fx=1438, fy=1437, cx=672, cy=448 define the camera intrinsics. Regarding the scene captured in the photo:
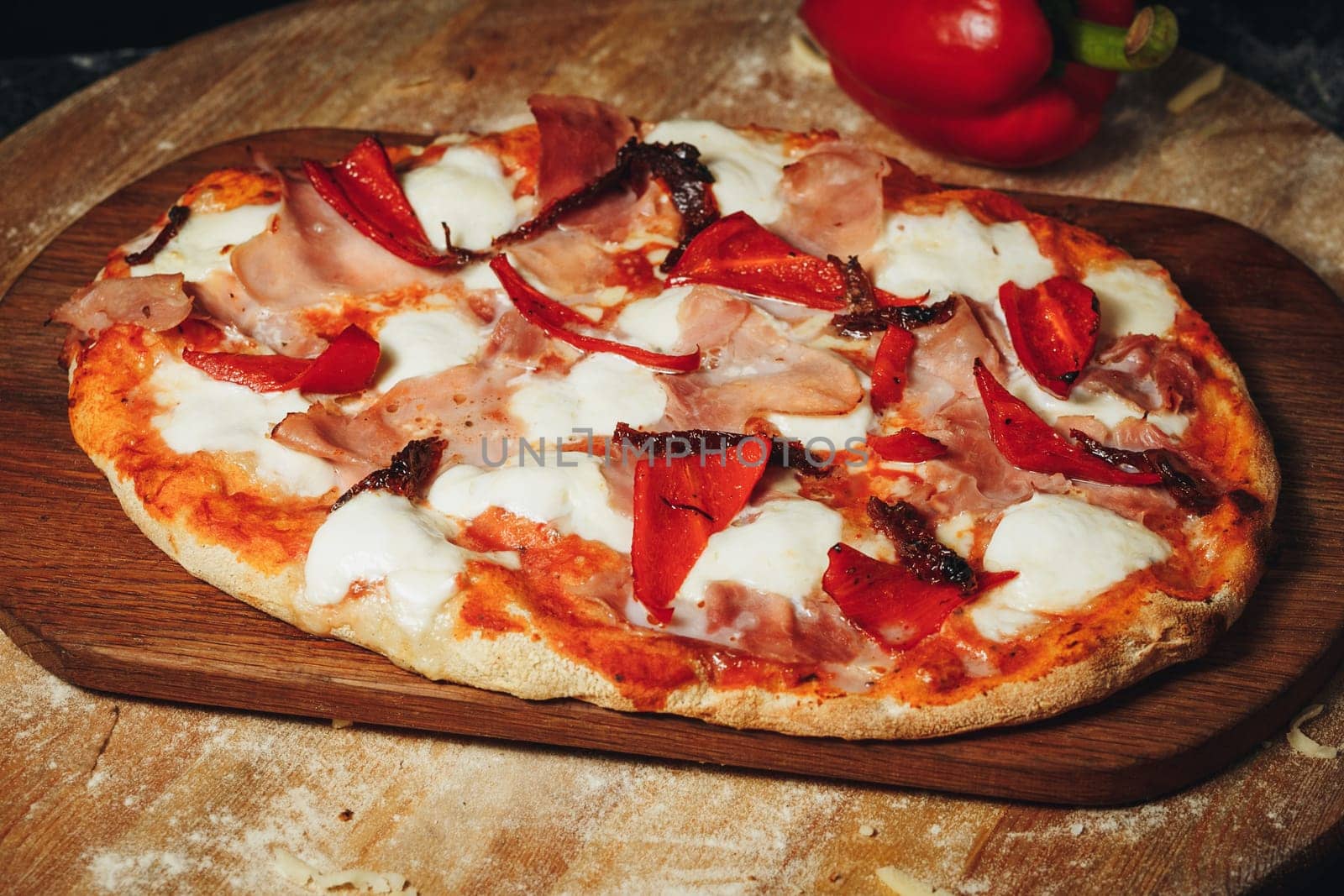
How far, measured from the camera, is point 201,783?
349cm

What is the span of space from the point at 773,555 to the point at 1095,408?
108 cm

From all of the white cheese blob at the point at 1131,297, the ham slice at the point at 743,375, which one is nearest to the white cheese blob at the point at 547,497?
→ the ham slice at the point at 743,375

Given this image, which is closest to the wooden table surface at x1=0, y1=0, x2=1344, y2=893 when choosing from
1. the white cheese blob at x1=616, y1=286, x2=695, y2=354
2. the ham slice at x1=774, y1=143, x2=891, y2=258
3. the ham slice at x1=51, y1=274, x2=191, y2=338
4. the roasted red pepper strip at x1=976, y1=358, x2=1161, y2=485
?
the ham slice at x1=51, y1=274, x2=191, y2=338

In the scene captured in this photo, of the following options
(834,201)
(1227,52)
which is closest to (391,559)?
(834,201)

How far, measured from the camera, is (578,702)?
3.37m

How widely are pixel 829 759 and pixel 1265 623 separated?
1187mm

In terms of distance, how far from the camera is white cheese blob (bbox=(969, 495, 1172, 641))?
341 cm

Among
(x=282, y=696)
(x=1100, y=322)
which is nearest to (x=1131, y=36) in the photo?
(x=1100, y=322)

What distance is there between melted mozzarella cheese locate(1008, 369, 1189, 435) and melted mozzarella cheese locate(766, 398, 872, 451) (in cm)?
47

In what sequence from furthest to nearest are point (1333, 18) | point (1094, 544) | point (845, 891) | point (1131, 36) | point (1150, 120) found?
point (1333, 18), point (1150, 120), point (1131, 36), point (1094, 544), point (845, 891)

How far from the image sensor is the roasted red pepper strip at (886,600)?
3373 mm

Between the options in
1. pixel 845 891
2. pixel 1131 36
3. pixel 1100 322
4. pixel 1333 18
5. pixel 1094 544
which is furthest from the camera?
pixel 1333 18

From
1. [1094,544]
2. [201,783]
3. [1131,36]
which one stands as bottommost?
[201,783]

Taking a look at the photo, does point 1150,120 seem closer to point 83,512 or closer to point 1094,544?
point 1094,544
